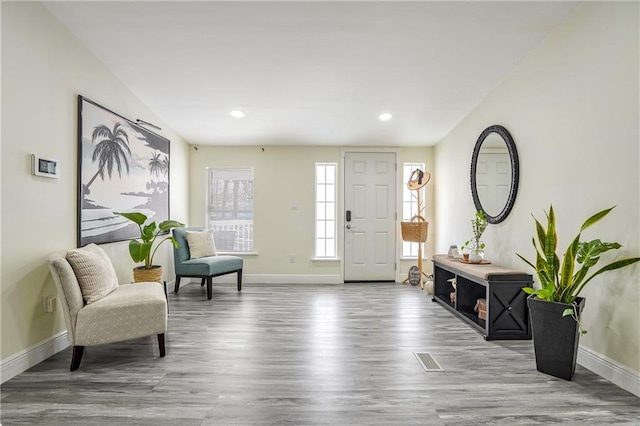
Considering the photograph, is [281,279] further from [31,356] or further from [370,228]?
[31,356]

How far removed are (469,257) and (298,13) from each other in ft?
9.19

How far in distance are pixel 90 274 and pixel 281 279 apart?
3133mm

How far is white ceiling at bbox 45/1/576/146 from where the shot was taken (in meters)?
2.39

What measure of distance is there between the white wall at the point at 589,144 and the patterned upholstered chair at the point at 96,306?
3.01 meters

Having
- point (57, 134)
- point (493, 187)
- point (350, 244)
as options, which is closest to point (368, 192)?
point (350, 244)

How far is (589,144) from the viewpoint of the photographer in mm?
2299

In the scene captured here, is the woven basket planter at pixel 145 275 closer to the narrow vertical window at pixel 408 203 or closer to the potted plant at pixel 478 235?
the potted plant at pixel 478 235

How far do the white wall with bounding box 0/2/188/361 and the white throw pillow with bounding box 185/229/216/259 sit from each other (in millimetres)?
1868

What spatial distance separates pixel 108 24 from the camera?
2504 mm

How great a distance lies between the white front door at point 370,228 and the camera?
17.6 ft

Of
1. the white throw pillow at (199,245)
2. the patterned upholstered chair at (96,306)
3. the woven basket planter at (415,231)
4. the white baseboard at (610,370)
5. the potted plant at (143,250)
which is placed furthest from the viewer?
the woven basket planter at (415,231)

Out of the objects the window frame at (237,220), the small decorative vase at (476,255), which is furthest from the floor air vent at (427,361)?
the window frame at (237,220)

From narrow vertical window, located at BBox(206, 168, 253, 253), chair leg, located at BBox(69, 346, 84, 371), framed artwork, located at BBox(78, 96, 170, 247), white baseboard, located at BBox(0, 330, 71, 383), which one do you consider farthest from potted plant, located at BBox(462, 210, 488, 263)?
white baseboard, located at BBox(0, 330, 71, 383)

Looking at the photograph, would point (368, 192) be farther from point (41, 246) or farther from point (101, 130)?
point (41, 246)
